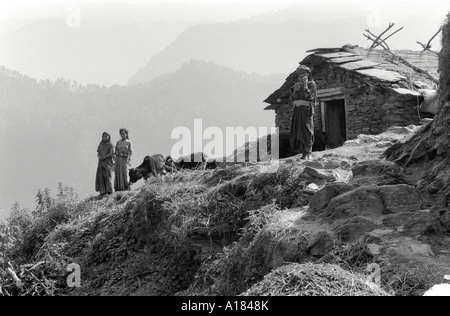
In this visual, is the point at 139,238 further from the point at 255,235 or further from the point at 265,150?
the point at 265,150

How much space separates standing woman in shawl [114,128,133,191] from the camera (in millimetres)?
14039

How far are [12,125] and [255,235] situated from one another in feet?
211

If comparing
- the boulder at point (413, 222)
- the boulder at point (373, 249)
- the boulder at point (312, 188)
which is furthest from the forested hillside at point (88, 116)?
the boulder at point (373, 249)

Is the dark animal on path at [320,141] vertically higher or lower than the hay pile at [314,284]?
higher

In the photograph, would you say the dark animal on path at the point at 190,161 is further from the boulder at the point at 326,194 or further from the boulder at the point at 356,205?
the boulder at the point at 356,205

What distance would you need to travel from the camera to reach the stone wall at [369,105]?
13844 mm

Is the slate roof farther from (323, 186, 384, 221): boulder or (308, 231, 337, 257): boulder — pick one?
(308, 231, 337, 257): boulder

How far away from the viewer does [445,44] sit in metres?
6.50

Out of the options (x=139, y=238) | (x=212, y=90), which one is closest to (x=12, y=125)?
(x=212, y=90)

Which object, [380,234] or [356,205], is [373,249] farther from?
[356,205]

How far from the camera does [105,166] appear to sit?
14.0 m

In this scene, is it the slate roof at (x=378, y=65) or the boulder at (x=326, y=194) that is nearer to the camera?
the boulder at (x=326, y=194)

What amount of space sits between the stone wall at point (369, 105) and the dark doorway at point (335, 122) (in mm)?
386

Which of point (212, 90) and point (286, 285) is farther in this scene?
point (212, 90)
